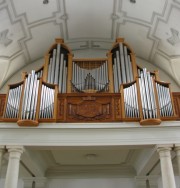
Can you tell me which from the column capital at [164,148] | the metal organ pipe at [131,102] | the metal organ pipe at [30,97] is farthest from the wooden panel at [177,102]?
the metal organ pipe at [30,97]

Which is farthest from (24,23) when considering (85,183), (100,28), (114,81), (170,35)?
(85,183)

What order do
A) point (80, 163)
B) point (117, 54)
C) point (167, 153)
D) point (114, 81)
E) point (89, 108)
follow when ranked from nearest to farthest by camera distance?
point (167, 153)
point (89, 108)
point (114, 81)
point (117, 54)
point (80, 163)

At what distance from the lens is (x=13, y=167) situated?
7.95m

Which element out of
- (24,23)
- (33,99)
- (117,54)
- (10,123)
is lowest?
(10,123)

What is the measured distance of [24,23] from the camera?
35.3 feet

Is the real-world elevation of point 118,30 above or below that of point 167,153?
above

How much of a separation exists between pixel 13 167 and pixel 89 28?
20.2 feet

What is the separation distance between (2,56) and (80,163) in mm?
4935

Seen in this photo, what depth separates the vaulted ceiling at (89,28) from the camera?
10156 millimetres

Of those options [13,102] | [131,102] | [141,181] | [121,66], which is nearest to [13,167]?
[13,102]

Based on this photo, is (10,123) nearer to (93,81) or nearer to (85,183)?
(93,81)

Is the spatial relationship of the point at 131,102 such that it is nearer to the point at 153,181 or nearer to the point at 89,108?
the point at 89,108

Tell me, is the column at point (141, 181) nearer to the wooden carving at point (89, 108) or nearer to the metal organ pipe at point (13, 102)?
the wooden carving at point (89, 108)

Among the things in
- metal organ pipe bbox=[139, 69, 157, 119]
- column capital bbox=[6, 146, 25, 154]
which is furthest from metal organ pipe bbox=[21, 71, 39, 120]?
metal organ pipe bbox=[139, 69, 157, 119]
